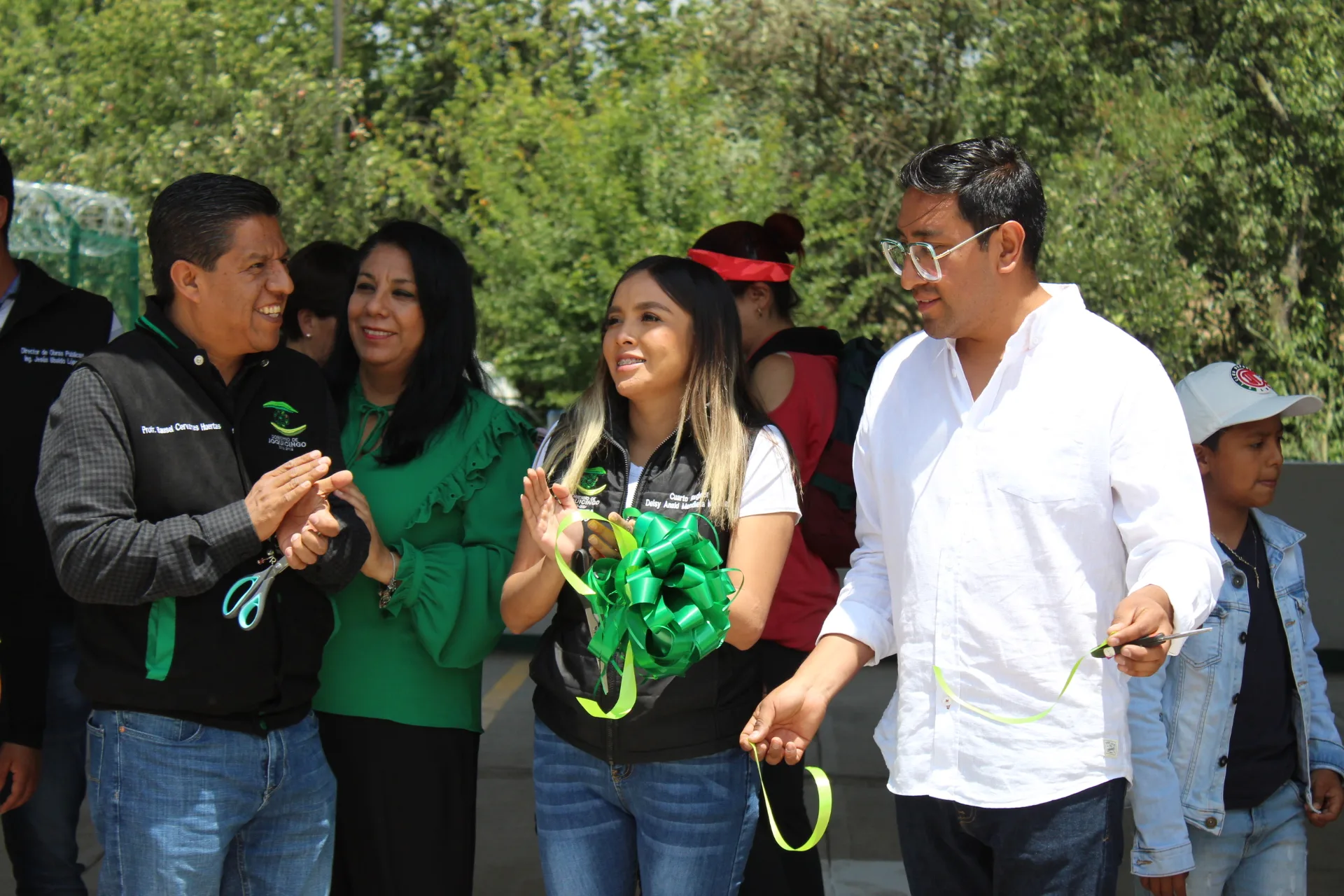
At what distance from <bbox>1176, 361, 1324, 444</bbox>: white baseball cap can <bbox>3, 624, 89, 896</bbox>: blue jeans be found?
2690mm

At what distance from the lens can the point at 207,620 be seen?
8.45 ft

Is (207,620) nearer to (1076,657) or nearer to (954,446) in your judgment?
(954,446)

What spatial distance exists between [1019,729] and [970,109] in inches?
438

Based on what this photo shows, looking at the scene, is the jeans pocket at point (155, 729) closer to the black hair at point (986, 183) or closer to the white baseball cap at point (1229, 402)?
the black hair at point (986, 183)

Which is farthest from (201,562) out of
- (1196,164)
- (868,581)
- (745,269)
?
(1196,164)

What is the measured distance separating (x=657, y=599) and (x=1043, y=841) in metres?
0.80

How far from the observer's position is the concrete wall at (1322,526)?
8203 millimetres

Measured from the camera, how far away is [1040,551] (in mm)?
2320

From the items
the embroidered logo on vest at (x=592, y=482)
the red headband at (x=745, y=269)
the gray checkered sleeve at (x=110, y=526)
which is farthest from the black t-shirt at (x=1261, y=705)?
the gray checkered sleeve at (x=110, y=526)

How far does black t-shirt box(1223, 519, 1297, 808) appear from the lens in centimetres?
294

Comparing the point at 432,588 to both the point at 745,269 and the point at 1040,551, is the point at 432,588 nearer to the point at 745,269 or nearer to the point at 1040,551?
the point at 1040,551

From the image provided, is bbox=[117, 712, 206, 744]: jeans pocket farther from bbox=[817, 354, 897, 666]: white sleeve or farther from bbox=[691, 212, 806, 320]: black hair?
bbox=[691, 212, 806, 320]: black hair

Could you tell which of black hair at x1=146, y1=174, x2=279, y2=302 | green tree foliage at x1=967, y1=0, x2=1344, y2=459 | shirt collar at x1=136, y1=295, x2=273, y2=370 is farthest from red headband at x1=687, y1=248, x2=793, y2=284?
green tree foliage at x1=967, y1=0, x2=1344, y2=459

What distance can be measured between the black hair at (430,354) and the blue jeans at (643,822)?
0.81 m
